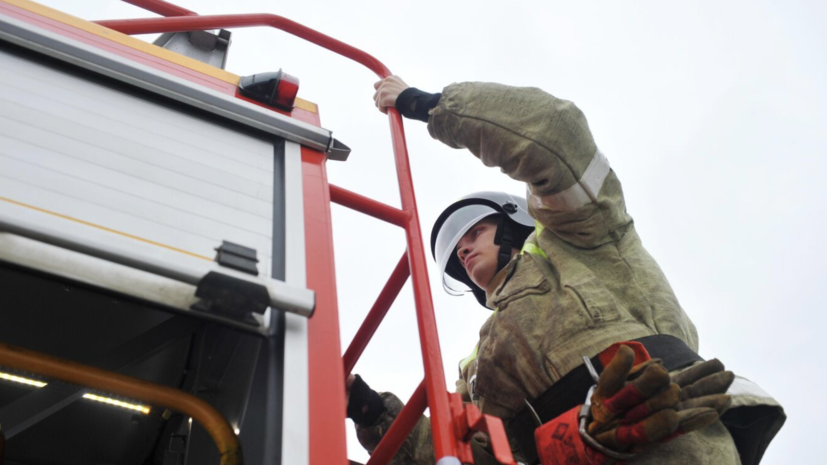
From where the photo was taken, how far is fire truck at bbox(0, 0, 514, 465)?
3.35ft

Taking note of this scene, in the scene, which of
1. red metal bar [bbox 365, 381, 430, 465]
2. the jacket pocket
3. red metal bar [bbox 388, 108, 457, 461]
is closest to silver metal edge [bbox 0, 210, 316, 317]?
red metal bar [bbox 388, 108, 457, 461]

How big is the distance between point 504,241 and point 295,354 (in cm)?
201

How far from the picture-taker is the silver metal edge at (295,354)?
950 mm

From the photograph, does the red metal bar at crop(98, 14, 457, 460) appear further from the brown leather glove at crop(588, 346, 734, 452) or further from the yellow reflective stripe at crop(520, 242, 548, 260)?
the yellow reflective stripe at crop(520, 242, 548, 260)

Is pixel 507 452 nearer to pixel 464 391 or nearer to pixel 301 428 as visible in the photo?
Result: pixel 301 428

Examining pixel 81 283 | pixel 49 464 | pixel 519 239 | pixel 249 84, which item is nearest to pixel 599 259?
pixel 519 239

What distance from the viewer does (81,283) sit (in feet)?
3.26

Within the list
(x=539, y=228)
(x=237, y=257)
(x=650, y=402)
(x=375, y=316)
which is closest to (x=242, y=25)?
(x=375, y=316)

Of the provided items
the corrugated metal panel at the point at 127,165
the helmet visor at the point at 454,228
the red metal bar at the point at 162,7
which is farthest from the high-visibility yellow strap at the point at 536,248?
the red metal bar at the point at 162,7

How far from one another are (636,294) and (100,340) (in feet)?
5.45

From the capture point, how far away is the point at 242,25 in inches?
93.8

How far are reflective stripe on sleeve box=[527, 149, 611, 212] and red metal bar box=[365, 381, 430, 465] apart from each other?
1062mm

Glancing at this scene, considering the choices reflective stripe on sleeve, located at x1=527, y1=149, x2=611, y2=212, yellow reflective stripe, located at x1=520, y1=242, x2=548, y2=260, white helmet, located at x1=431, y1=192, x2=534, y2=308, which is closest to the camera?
reflective stripe on sleeve, located at x1=527, y1=149, x2=611, y2=212

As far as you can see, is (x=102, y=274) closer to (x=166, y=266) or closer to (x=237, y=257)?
(x=166, y=266)
